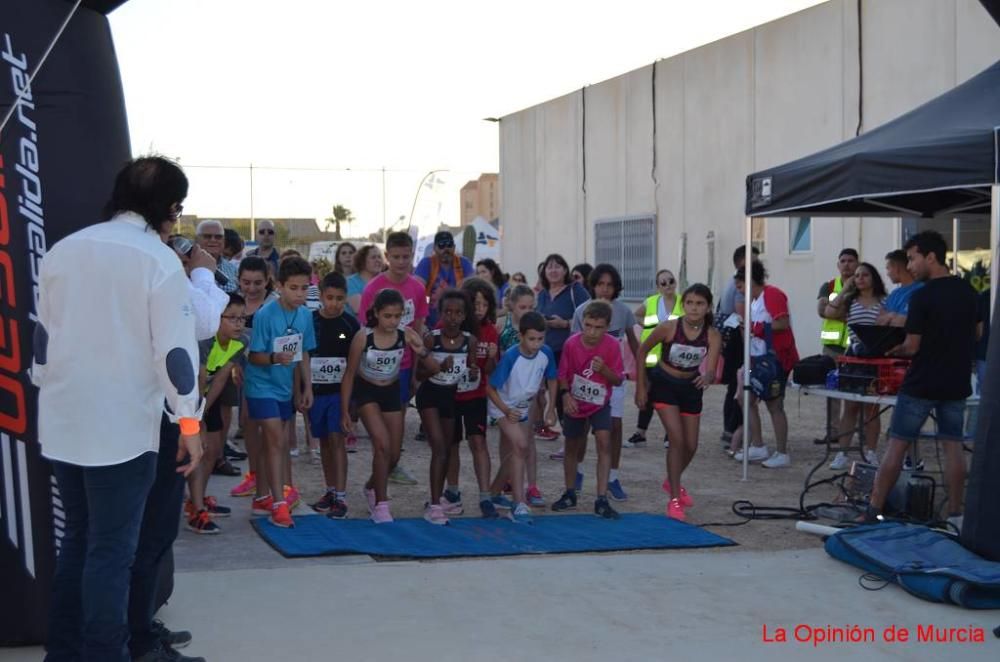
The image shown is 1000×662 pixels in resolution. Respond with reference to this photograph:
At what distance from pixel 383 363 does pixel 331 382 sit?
27.1 inches

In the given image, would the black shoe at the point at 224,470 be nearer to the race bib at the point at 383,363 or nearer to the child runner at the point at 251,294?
the child runner at the point at 251,294

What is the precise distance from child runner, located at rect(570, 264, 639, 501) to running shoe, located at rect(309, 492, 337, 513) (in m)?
1.94

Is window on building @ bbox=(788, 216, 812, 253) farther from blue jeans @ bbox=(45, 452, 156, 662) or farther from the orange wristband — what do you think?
blue jeans @ bbox=(45, 452, 156, 662)

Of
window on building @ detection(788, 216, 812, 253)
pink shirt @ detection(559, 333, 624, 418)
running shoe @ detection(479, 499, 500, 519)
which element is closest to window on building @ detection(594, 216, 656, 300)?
window on building @ detection(788, 216, 812, 253)

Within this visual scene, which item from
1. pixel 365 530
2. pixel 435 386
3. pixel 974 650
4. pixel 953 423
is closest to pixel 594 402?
pixel 435 386

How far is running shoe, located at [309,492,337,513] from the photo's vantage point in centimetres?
802

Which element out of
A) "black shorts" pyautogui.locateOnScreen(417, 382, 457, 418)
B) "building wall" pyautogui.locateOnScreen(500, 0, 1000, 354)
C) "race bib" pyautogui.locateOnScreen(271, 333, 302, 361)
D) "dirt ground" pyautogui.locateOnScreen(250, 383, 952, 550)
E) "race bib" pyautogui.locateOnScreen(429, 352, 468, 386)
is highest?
"building wall" pyautogui.locateOnScreen(500, 0, 1000, 354)

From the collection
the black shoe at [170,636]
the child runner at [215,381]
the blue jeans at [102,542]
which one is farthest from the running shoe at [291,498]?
the blue jeans at [102,542]

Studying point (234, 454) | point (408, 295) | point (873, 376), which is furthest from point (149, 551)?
point (234, 454)

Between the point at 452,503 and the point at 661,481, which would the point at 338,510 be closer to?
the point at 452,503

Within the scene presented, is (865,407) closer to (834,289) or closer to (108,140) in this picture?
(834,289)

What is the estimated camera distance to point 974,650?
5137 millimetres

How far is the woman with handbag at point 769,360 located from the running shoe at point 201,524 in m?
4.86

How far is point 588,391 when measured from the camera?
8188mm
